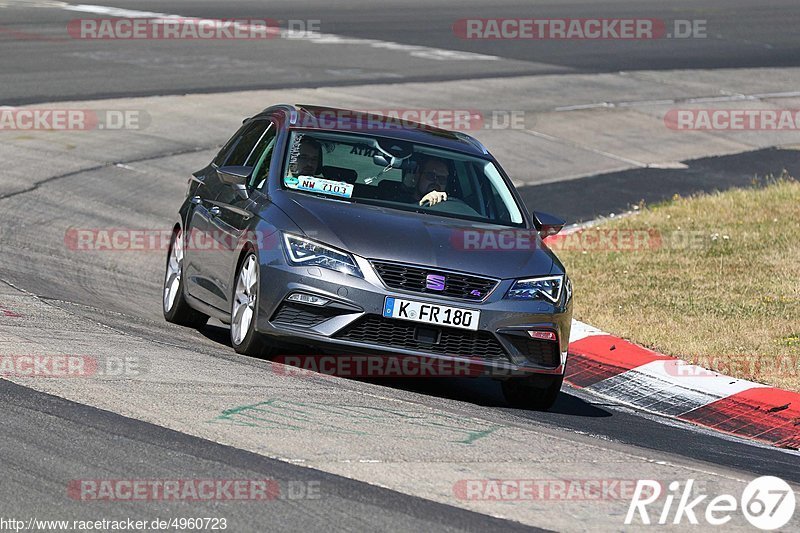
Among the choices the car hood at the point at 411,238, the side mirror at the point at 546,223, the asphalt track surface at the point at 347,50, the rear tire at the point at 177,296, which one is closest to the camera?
the car hood at the point at 411,238

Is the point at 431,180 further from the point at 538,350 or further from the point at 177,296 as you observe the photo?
the point at 177,296

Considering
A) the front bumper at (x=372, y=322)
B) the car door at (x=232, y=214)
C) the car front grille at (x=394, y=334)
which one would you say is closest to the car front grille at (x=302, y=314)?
the front bumper at (x=372, y=322)

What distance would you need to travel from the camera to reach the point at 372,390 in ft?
26.1

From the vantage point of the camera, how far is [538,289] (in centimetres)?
852

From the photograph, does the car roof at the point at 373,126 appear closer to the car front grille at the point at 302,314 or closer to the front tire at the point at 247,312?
the front tire at the point at 247,312

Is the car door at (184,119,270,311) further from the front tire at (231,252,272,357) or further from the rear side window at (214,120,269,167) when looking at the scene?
the front tire at (231,252,272,357)

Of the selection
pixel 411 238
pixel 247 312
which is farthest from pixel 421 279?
pixel 247 312

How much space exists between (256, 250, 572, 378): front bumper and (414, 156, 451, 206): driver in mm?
1113

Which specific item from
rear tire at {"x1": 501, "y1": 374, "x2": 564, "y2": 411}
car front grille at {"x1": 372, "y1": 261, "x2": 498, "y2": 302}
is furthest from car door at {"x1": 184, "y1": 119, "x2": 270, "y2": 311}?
rear tire at {"x1": 501, "y1": 374, "x2": 564, "y2": 411}

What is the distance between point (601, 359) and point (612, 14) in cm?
2594

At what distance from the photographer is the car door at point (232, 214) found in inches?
354

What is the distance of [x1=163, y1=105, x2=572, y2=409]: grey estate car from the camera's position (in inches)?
320

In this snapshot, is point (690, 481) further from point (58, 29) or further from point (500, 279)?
point (58, 29)

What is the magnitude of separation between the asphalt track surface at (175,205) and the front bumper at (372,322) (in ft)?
0.97
